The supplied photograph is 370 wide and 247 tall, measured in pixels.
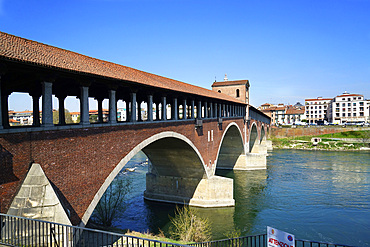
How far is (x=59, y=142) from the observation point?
30.3 ft

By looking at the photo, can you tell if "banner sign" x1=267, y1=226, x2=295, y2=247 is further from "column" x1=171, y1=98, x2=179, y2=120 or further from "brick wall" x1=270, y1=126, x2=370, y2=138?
"brick wall" x1=270, y1=126, x2=370, y2=138

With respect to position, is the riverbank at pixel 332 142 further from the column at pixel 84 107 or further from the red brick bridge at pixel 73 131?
the column at pixel 84 107

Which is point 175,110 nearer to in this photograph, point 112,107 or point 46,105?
point 112,107

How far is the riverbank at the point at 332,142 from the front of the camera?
59719mm

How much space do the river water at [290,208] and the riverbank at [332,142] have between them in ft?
81.5

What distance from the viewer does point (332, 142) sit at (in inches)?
2479

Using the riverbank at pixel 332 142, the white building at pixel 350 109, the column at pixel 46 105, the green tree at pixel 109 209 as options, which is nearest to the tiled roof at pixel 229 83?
the riverbank at pixel 332 142

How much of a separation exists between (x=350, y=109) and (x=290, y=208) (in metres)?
87.7

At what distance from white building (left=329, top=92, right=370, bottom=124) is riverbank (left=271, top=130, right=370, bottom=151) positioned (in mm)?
29781

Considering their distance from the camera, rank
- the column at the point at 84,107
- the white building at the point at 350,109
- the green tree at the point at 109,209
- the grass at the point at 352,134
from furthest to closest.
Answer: the white building at the point at 350,109 < the grass at the point at 352,134 < the green tree at the point at 109,209 < the column at the point at 84,107

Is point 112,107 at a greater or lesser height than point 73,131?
greater

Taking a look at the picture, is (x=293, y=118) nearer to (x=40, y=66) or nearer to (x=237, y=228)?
(x=237, y=228)

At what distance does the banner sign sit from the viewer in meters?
6.29

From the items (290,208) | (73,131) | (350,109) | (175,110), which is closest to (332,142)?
(350,109)
